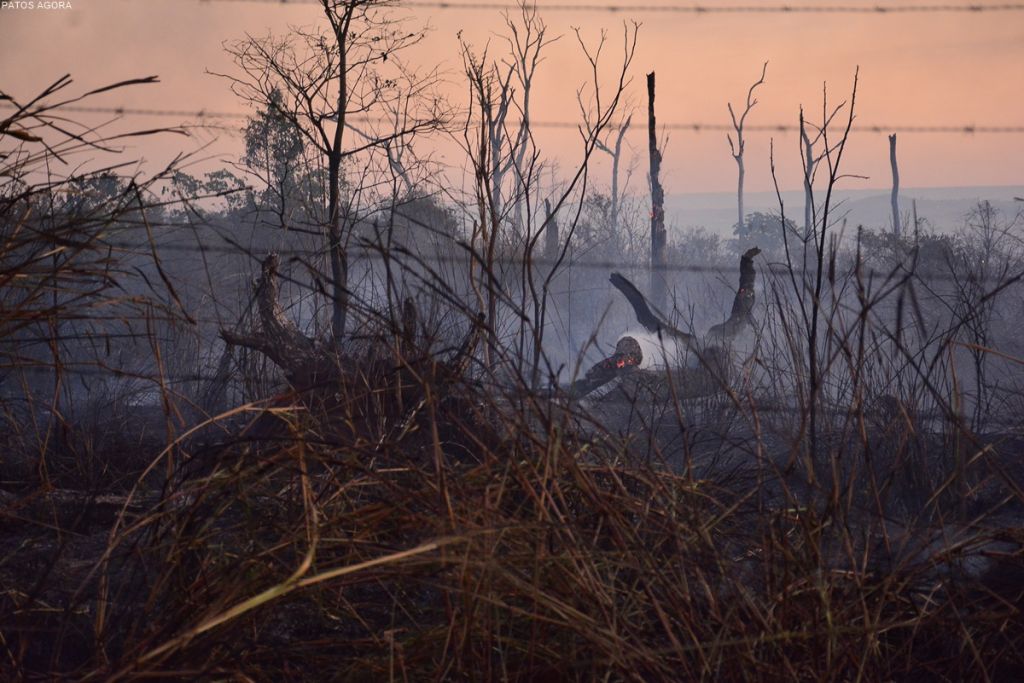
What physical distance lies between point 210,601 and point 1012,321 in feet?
60.0

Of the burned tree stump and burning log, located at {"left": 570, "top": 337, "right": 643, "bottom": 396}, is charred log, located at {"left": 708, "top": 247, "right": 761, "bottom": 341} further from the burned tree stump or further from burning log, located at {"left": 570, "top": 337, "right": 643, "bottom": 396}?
the burned tree stump

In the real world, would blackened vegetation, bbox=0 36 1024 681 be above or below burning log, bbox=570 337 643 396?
above

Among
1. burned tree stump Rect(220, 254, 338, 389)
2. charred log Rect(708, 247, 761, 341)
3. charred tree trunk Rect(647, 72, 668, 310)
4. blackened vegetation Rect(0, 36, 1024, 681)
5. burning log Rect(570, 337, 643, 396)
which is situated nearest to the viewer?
blackened vegetation Rect(0, 36, 1024, 681)

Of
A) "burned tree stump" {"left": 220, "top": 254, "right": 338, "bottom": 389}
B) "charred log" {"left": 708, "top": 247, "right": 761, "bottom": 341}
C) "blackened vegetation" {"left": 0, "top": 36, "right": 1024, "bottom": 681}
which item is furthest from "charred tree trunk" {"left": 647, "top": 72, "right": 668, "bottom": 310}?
"blackened vegetation" {"left": 0, "top": 36, "right": 1024, "bottom": 681}

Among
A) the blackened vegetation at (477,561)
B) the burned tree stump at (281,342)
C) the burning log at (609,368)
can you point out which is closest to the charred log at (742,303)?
the burning log at (609,368)

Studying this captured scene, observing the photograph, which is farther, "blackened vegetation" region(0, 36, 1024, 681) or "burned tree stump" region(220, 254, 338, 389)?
"burned tree stump" region(220, 254, 338, 389)

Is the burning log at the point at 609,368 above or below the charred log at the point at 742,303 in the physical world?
below

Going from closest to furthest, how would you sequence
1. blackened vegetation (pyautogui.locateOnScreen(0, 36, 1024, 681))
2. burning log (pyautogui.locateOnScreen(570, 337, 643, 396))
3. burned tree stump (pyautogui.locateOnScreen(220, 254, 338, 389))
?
blackened vegetation (pyautogui.locateOnScreen(0, 36, 1024, 681))
burned tree stump (pyautogui.locateOnScreen(220, 254, 338, 389))
burning log (pyautogui.locateOnScreen(570, 337, 643, 396))

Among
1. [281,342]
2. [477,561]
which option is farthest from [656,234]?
[477,561]

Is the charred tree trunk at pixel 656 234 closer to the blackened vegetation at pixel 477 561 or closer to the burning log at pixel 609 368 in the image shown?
the burning log at pixel 609 368

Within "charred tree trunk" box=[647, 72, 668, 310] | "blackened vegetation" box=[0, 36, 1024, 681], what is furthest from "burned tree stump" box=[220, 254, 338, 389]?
"charred tree trunk" box=[647, 72, 668, 310]

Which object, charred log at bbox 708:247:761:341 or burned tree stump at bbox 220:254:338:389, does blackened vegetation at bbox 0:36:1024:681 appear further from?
charred log at bbox 708:247:761:341

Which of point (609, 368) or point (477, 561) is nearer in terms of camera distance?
point (477, 561)

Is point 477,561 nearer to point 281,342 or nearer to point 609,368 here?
point 281,342
